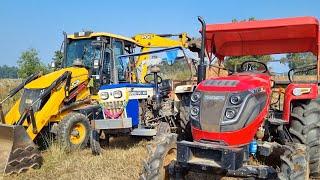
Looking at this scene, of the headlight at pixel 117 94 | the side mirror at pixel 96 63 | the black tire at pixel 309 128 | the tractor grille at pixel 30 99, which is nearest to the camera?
the black tire at pixel 309 128

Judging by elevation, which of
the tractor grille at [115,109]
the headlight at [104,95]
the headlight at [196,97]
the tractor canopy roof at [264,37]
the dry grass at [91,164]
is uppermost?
the tractor canopy roof at [264,37]

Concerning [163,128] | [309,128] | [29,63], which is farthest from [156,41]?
[29,63]

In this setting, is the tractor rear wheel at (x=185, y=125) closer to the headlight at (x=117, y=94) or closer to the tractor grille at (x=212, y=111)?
the tractor grille at (x=212, y=111)

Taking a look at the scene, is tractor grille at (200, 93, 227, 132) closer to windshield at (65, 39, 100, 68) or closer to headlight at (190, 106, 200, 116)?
headlight at (190, 106, 200, 116)

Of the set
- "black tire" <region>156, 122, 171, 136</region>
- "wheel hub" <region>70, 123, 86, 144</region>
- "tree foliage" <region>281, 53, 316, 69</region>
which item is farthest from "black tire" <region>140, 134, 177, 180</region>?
"wheel hub" <region>70, 123, 86, 144</region>

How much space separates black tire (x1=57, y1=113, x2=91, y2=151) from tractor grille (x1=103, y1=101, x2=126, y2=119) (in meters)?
1.25

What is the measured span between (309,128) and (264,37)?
7.69ft

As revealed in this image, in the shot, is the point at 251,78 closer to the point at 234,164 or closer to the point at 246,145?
the point at 246,145

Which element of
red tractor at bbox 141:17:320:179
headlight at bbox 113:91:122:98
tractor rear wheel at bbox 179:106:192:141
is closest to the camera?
red tractor at bbox 141:17:320:179

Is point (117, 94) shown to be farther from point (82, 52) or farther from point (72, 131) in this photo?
point (82, 52)

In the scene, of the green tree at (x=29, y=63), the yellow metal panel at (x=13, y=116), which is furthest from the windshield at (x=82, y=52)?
the green tree at (x=29, y=63)

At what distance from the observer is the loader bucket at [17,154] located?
7.68 metres

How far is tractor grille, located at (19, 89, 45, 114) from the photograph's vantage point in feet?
31.0

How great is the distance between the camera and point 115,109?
28.1 ft
